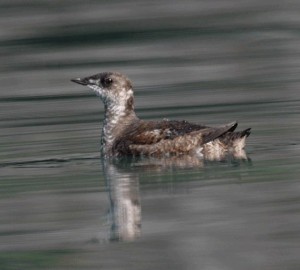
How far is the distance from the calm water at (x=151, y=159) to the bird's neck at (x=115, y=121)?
0.21m

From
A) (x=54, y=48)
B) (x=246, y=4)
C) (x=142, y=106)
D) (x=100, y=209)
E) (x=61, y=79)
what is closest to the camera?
(x=100, y=209)

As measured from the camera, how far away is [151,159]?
12.9 m

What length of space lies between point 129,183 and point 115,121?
78.9 inches

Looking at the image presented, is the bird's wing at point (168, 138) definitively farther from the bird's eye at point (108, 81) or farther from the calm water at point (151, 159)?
the bird's eye at point (108, 81)

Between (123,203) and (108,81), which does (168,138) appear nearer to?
(108,81)

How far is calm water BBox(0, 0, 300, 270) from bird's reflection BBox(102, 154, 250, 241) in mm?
17

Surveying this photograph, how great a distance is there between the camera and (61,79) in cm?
1958

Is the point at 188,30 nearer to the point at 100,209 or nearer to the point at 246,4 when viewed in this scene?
the point at 246,4

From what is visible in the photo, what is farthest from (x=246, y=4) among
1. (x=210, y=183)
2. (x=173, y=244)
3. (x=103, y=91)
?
(x=173, y=244)

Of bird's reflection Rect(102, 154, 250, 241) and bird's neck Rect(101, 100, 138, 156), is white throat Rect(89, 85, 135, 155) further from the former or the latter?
bird's reflection Rect(102, 154, 250, 241)

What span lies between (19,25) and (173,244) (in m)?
16.5

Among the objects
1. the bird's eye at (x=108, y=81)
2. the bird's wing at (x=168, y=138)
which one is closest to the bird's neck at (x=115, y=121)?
the bird's eye at (x=108, y=81)

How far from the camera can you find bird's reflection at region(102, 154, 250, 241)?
1003cm

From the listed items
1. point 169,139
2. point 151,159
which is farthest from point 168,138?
point 151,159
